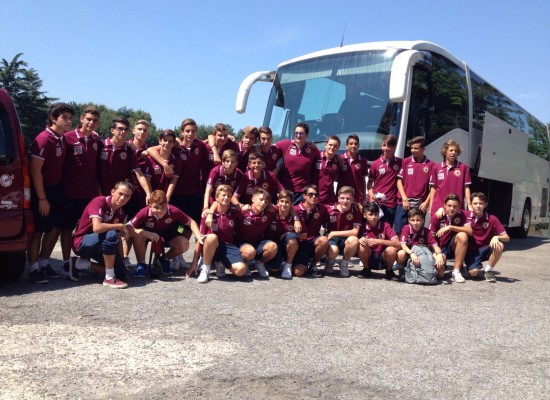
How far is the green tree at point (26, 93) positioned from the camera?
43.4 metres

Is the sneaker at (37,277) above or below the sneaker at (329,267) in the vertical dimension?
below

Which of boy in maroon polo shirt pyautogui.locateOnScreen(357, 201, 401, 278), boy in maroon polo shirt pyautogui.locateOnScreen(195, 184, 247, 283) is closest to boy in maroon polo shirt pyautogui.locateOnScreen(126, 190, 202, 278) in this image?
boy in maroon polo shirt pyautogui.locateOnScreen(195, 184, 247, 283)

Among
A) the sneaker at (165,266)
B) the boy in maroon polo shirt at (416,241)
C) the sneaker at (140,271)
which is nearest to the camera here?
the sneaker at (140,271)

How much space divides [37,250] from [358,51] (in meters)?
5.83

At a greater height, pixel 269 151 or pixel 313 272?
pixel 269 151

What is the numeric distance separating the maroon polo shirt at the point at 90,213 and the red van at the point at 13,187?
A: 545 millimetres

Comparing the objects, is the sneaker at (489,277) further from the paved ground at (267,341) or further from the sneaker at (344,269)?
the sneaker at (344,269)

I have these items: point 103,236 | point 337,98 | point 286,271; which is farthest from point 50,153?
point 337,98

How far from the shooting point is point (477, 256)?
7246mm

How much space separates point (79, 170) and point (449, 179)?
4845mm

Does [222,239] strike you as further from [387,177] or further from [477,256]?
[477,256]

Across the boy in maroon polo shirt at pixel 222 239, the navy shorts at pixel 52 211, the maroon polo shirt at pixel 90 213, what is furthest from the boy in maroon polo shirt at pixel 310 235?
the navy shorts at pixel 52 211

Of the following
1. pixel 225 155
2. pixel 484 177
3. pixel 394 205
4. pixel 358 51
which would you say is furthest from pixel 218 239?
pixel 484 177

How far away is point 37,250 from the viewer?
608 cm
